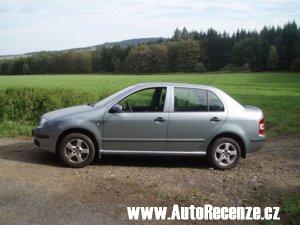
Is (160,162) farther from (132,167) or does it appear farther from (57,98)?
(57,98)

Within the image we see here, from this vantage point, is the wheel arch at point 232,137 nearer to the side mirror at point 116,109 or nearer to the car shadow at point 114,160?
the car shadow at point 114,160

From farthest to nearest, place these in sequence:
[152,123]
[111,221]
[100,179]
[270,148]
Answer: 1. [270,148]
2. [152,123]
3. [100,179]
4. [111,221]

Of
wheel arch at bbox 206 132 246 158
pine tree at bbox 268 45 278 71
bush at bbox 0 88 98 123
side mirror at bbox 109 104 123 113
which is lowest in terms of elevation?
wheel arch at bbox 206 132 246 158

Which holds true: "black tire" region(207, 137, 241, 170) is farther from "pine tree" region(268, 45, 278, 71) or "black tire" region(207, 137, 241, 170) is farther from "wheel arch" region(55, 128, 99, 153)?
"pine tree" region(268, 45, 278, 71)

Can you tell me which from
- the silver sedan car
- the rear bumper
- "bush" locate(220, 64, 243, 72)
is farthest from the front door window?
"bush" locate(220, 64, 243, 72)

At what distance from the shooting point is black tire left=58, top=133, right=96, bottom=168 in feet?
28.7

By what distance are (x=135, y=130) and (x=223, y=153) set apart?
1.74 meters

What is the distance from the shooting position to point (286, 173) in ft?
29.2

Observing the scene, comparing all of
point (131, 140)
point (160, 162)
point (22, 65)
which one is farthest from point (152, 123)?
point (22, 65)

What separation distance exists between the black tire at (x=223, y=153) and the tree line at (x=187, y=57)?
9408 centimetres

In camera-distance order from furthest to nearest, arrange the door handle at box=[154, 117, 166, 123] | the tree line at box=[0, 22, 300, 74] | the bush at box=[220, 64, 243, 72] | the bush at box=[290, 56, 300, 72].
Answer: the bush at box=[220, 64, 243, 72] → the tree line at box=[0, 22, 300, 74] → the bush at box=[290, 56, 300, 72] → the door handle at box=[154, 117, 166, 123]

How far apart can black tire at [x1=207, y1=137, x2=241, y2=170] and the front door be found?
0.94 metres

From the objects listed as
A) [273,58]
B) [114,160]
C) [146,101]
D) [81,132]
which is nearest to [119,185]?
[81,132]

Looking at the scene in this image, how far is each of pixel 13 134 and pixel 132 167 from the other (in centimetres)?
460
